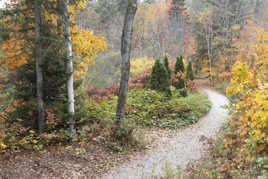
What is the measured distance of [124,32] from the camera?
23.2ft

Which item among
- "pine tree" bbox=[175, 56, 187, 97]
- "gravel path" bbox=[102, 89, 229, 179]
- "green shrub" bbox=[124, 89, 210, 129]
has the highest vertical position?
"pine tree" bbox=[175, 56, 187, 97]

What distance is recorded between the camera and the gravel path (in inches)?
229

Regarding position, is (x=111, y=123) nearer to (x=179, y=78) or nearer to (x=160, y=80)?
(x=160, y=80)

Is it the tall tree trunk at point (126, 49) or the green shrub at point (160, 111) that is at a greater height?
the tall tree trunk at point (126, 49)

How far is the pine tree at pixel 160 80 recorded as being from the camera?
13596mm

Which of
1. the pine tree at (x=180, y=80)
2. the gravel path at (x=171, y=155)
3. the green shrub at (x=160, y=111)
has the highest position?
the pine tree at (x=180, y=80)

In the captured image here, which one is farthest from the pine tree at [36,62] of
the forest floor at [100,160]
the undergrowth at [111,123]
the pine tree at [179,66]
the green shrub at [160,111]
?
the pine tree at [179,66]

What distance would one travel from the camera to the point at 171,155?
7.11 meters

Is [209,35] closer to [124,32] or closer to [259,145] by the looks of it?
[124,32]

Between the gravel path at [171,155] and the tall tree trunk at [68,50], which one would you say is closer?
the gravel path at [171,155]

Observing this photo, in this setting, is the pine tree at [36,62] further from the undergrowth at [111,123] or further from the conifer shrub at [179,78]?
the conifer shrub at [179,78]

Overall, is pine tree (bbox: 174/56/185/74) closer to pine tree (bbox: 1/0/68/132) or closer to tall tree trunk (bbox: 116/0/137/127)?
tall tree trunk (bbox: 116/0/137/127)

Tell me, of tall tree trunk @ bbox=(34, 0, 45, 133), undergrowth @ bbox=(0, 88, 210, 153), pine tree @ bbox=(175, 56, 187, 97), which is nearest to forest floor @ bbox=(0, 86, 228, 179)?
undergrowth @ bbox=(0, 88, 210, 153)

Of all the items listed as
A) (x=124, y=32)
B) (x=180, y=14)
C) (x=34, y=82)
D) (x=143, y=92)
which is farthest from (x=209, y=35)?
(x=34, y=82)
